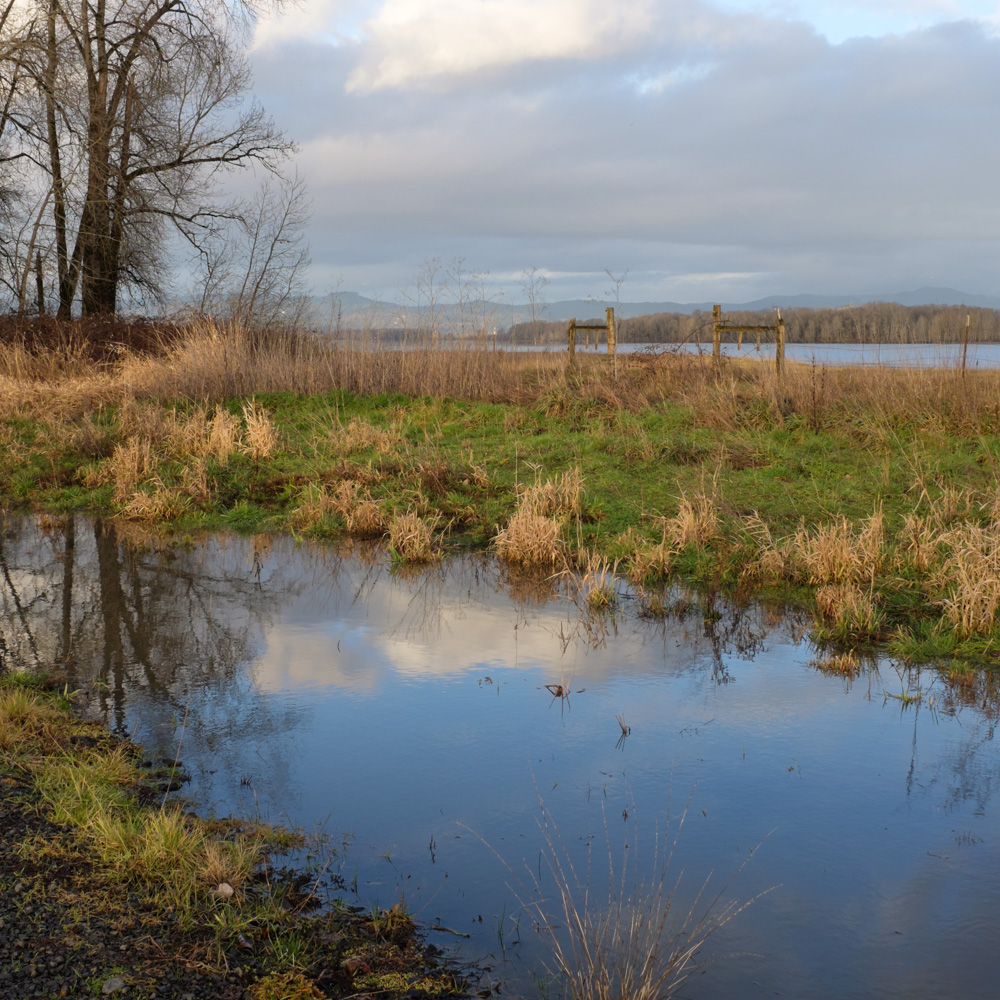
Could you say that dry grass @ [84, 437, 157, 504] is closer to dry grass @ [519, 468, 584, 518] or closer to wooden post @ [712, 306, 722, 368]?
dry grass @ [519, 468, 584, 518]

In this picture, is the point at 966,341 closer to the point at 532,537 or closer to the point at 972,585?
the point at 972,585

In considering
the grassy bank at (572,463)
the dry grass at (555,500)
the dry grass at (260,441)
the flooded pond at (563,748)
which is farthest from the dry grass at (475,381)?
the flooded pond at (563,748)

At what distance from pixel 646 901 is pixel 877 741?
2.02m

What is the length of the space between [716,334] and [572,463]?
5.72 meters

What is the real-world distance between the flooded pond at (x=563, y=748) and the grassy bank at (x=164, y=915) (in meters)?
0.24

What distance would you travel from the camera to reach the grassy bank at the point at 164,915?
2.83m

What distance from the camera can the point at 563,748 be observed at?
467 centimetres

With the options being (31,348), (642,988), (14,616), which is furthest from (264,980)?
(31,348)

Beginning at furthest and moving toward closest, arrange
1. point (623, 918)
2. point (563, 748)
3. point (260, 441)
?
point (260, 441), point (563, 748), point (623, 918)

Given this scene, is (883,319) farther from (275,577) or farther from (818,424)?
(275,577)

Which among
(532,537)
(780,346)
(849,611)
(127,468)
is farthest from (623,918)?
(780,346)

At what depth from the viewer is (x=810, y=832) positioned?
386 centimetres

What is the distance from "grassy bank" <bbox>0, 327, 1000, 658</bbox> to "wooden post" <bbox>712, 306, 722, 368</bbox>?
0.29 meters

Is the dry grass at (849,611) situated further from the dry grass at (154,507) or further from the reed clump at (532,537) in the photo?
the dry grass at (154,507)
